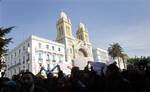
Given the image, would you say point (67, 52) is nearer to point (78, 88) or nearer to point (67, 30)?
point (67, 30)

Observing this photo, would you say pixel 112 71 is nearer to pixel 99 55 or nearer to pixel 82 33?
pixel 82 33

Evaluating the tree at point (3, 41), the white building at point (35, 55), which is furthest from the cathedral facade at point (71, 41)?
the tree at point (3, 41)

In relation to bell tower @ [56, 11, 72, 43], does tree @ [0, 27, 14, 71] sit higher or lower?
lower

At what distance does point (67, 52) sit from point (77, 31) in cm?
1975

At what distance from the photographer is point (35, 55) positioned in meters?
65.4

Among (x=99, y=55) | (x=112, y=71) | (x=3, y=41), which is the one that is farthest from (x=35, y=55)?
(x=112, y=71)

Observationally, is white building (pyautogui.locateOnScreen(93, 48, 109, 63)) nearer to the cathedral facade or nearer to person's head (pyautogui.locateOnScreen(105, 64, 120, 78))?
the cathedral facade

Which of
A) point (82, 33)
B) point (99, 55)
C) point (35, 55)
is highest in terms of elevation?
point (82, 33)

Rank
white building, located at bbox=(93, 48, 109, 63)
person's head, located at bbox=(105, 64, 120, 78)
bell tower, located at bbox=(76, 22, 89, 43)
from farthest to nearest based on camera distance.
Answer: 1. bell tower, located at bbox=(76, 22, 89, 43)
2. white building, located at bbox=(93, 48, 109, 63)
3. person's head, located at bbox=(105, 64, 120, 78)

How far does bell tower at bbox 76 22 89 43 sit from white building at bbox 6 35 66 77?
52.6ft

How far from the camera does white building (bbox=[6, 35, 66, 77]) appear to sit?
65000 mm

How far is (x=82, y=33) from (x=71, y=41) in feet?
39.0

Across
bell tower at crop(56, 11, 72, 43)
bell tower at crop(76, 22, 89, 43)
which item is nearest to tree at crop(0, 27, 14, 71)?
bell tower at crop(56, 11, 72, 43)

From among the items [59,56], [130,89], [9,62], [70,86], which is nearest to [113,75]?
[130,89]
